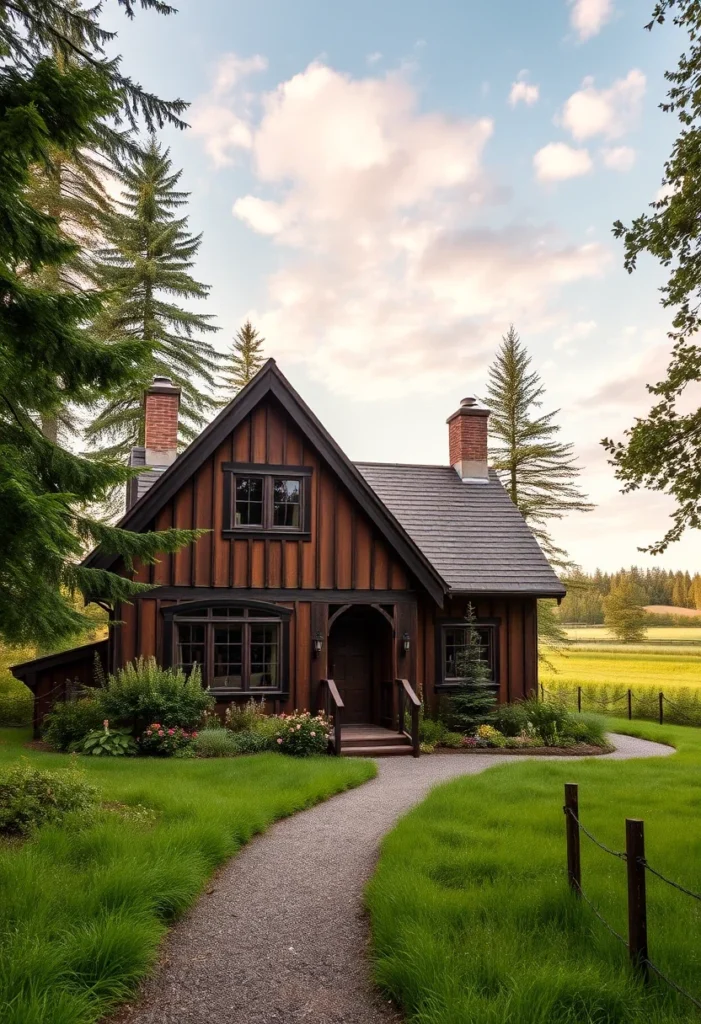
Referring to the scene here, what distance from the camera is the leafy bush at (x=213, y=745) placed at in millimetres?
12656

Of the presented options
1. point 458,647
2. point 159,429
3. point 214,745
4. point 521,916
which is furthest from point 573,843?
point 159,429

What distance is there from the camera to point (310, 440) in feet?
50.3

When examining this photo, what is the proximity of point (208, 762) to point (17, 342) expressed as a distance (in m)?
7.65

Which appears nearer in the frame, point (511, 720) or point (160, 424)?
point (511, 720)

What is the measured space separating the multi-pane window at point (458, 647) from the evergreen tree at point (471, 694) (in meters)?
0.21

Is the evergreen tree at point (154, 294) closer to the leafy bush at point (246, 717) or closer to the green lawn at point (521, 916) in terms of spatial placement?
the leafy bush at point (246, 717)

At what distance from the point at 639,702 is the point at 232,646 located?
550 inches

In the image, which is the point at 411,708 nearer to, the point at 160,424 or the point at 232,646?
the point at 232,646

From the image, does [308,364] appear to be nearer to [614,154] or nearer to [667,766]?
[614,154]

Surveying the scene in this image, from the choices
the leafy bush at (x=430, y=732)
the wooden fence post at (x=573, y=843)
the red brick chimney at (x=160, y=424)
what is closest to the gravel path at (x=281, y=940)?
the wooden fence post at (x=573, y=843)

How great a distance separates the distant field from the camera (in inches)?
1077

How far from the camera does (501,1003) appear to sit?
12.4ft

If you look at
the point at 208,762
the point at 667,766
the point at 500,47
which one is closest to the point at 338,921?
the point at 208,762

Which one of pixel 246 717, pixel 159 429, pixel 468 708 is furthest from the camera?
pixel 159 429
